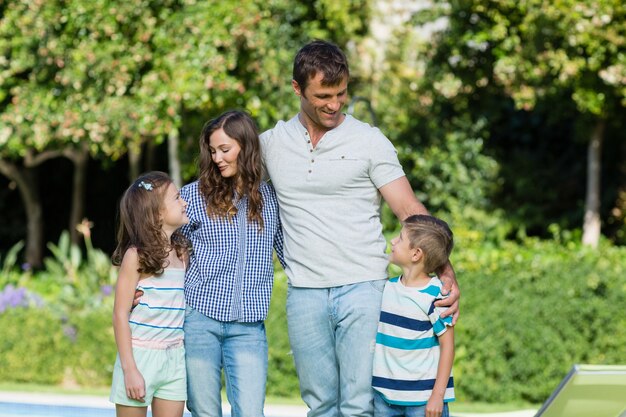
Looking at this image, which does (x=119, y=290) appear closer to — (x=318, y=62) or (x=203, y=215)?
Answer: (x=203, y=215)

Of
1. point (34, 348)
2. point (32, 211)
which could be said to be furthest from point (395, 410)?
point (32, 211)

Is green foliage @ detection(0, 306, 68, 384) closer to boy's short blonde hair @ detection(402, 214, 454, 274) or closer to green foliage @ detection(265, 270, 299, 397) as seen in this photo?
green foliage @ detection(265, 270, 299, 397)

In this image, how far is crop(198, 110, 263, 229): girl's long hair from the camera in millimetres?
3572

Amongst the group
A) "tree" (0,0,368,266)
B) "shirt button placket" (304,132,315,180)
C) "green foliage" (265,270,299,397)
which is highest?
"tree" (0,0,368,266)

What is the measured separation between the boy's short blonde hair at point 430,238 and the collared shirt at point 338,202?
141 millimetres

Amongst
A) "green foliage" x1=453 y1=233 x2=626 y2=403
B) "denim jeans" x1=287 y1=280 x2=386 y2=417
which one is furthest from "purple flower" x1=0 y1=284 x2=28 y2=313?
"denim jeans" x1=287 y1=280 x2=386 y2=417

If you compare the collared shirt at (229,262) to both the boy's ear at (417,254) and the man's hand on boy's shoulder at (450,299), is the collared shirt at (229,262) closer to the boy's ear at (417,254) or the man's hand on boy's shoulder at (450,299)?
the boy's ear at (417,254)

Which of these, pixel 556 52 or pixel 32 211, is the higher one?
pixel 556 52

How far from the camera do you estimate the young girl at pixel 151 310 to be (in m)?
3.50

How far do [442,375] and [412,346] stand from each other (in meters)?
0.13

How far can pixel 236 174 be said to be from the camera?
3.59 metres

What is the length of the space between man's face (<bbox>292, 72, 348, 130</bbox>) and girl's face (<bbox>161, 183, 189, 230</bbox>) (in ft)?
1.76

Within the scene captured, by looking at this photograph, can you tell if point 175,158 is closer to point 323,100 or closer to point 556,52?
point 556,52

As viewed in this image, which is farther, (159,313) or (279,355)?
(279,355)
